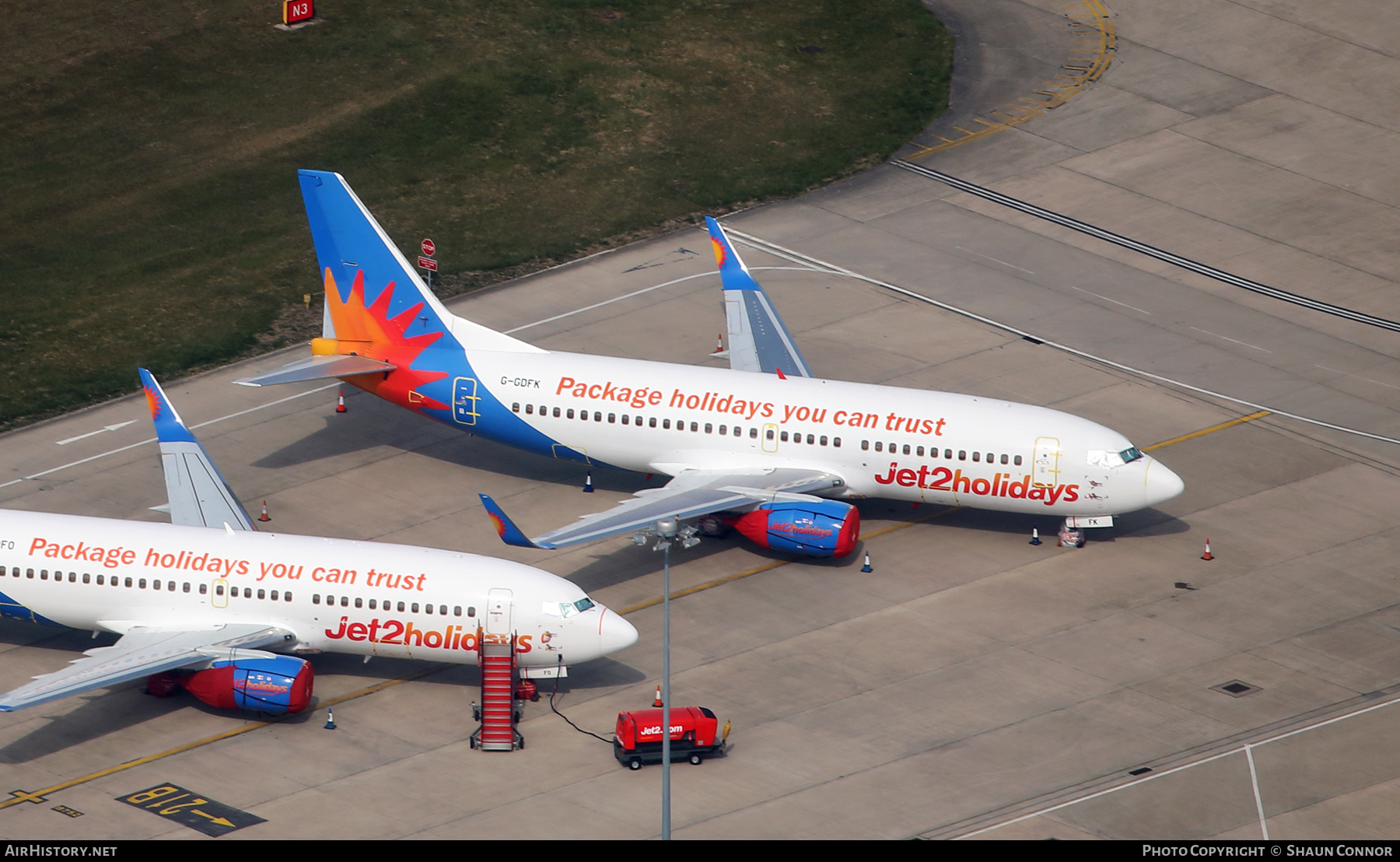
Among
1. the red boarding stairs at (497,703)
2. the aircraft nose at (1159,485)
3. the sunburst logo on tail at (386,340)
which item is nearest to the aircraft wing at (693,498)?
the red boarding stairs at (497,703)

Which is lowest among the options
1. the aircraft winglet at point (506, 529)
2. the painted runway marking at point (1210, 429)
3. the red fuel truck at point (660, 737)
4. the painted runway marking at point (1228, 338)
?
the red fuel truck at point (660, 737)

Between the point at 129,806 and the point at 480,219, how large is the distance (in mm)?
51151

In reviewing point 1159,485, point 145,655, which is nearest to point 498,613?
point 145,655

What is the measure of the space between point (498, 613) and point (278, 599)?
772 centimetres

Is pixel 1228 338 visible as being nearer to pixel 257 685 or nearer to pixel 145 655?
pixel 257 685

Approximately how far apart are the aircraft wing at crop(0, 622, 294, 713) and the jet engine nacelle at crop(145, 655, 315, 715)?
48cm

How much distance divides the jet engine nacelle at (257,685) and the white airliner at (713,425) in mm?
12211

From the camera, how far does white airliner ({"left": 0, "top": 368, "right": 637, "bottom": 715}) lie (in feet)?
227

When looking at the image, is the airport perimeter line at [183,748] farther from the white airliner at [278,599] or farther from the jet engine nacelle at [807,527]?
the jet engine nacelle at [807,527]

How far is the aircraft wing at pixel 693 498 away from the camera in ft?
246

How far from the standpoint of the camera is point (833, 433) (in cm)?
8056

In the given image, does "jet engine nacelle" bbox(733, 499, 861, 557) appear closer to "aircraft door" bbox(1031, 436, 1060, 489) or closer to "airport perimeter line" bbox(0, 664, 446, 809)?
"aircraft door" bbox(1031, 436, 1060, 489)

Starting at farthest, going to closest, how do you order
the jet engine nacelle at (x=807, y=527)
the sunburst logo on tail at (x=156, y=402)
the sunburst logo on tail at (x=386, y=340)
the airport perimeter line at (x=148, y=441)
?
the airport perimeter line at (x=148, y=441)
the sunburst logo on tail at (x=386, y=340)
the jet engine nacelle at (x=807, y=527)
the sunburst logo on tail at (x=156, y=402)
